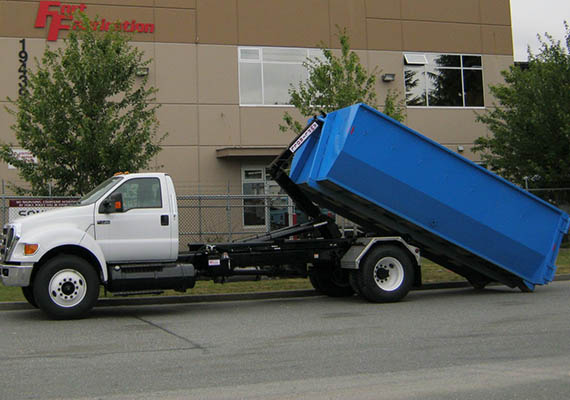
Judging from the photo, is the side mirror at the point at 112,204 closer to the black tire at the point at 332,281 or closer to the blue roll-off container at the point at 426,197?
the blue roll-off container at the point at 426,197

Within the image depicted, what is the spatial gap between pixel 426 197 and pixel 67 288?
19.4 ft

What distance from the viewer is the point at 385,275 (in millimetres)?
11953

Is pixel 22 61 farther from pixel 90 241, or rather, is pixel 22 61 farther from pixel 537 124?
pixel 537 124

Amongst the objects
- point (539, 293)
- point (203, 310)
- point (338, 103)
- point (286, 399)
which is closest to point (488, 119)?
point (338, 103)

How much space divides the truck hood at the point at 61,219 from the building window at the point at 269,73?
46.8 feet

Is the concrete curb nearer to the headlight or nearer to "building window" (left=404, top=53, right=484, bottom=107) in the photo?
the headlight

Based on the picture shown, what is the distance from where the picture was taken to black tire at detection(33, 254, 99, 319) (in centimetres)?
1002

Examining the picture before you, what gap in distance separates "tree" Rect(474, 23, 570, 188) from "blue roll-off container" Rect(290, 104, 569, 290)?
437 inches

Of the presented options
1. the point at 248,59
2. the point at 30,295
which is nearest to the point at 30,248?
the point at 30,295

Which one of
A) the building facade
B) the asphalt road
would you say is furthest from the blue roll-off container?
the building facade

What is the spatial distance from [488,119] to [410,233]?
1427cm

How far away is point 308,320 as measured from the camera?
33.2 ft

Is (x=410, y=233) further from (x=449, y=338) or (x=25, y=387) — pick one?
(x=25, y=387)

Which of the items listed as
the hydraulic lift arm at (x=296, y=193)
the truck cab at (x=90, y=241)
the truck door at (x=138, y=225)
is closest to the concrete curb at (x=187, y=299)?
the truck cab at (x=90, y=241)
